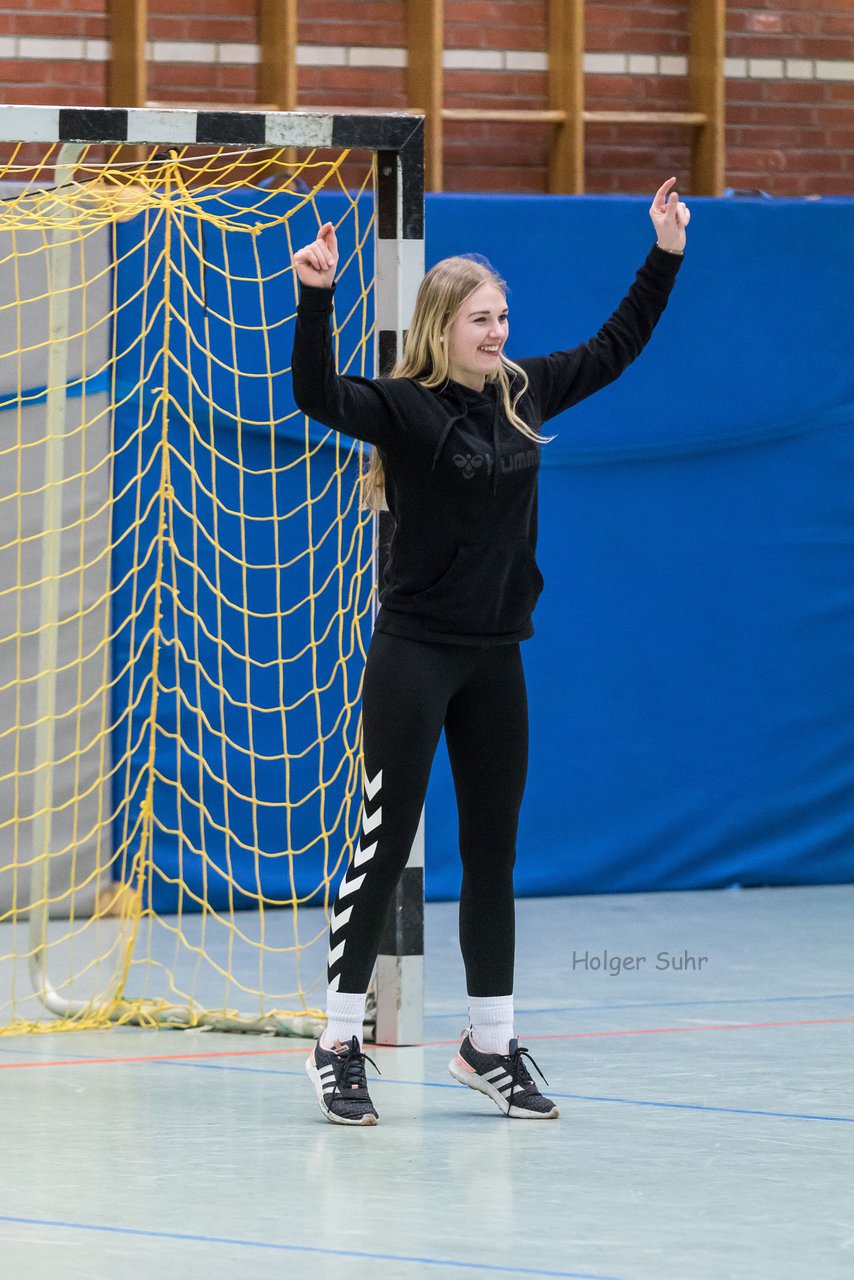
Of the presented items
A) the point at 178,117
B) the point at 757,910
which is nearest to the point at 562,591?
the point at 757,910

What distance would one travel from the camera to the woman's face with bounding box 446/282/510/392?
3480mm

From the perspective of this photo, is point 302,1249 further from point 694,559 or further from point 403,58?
point 403,58

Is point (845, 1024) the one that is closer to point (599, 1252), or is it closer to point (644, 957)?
point (644, 957)

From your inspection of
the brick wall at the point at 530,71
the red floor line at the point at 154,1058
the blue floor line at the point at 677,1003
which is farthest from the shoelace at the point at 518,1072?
the brick wall at the point at 530,71

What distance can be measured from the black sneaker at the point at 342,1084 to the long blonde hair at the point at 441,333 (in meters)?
0.94

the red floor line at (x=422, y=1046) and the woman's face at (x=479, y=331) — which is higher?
the woman's face at (x=479, y=331)

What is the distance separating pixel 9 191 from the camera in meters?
6.02

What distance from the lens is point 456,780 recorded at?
11.9ft

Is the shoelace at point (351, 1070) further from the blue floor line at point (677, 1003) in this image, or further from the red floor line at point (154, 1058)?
the blue floor line at point (677, 1003)

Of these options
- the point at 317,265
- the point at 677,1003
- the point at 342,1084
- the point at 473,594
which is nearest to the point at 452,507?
the point at 473,594

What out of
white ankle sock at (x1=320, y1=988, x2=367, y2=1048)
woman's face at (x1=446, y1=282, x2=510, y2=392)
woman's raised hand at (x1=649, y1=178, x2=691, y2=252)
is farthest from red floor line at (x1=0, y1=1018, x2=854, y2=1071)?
woman's raised hand at (x1=649, y1=178, x2=691, y2=252)

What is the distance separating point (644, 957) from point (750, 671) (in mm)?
1652

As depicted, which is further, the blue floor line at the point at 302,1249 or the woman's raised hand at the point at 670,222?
the woman's raised hand at the point at 670,222

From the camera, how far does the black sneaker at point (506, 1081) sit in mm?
3561
